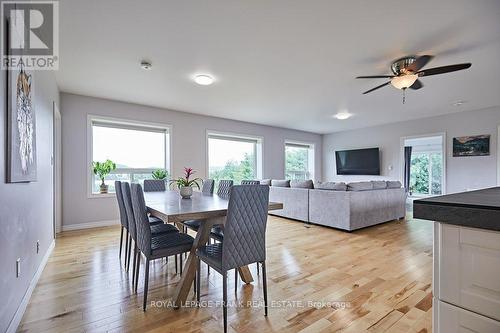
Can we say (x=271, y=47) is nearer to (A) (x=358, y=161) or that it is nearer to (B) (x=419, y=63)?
(B) (x=419, y=63)

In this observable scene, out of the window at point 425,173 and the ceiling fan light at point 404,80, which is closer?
the ceiling fan light at point 404,80

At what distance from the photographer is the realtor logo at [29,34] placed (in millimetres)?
1532

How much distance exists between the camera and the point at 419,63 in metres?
2.64

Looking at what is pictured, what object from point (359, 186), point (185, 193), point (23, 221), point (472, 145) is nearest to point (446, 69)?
point (359, 186)

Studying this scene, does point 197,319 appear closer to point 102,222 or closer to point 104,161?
point 102,222

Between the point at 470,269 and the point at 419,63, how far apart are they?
2.75 metres

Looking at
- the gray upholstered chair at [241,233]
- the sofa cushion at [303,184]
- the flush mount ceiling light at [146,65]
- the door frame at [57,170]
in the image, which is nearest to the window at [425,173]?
the sofa cushion at [303,184]

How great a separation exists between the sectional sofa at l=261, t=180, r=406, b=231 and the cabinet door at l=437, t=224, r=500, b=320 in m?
3.36

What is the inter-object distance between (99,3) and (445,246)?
2.68m

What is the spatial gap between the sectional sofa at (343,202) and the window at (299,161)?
8.66 feet

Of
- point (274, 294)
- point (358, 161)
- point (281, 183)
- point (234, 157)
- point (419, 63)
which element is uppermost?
point (419, 63)

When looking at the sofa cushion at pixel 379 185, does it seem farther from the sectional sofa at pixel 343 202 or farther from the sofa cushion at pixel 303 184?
the sofa cushion at pixel 303 184

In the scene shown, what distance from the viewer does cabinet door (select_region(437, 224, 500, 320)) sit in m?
0.62

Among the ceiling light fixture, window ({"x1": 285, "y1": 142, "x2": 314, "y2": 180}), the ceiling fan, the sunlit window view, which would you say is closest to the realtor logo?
the ceiling fan
